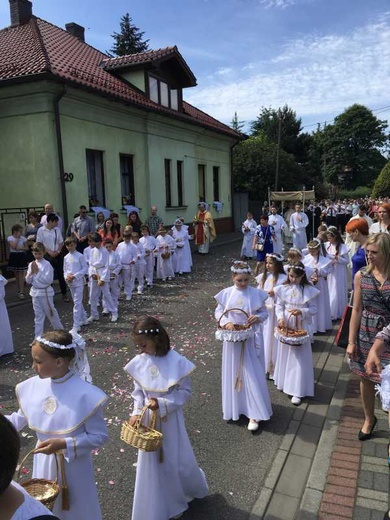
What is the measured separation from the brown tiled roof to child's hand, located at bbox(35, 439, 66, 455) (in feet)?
42.1

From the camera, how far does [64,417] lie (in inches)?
108

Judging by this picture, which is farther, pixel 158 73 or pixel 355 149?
pixel 355 149

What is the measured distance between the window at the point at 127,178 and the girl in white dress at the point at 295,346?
44.0 feet

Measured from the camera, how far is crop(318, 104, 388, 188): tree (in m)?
70.5

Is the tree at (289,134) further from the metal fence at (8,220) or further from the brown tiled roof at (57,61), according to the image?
the metal fence at (8,220)

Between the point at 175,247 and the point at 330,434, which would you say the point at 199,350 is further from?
the point at 175,247

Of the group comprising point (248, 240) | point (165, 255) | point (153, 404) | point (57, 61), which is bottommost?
point (248, 240)

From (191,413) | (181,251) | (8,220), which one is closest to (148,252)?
(181,251)

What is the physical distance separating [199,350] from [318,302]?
2.43m

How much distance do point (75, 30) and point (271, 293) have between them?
21.7 m

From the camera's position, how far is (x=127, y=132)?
17.9 meters

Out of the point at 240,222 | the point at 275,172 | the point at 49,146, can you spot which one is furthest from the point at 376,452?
the point at 275,172

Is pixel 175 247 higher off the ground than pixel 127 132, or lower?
lower

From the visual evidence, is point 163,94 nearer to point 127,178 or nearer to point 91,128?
point 127,178
